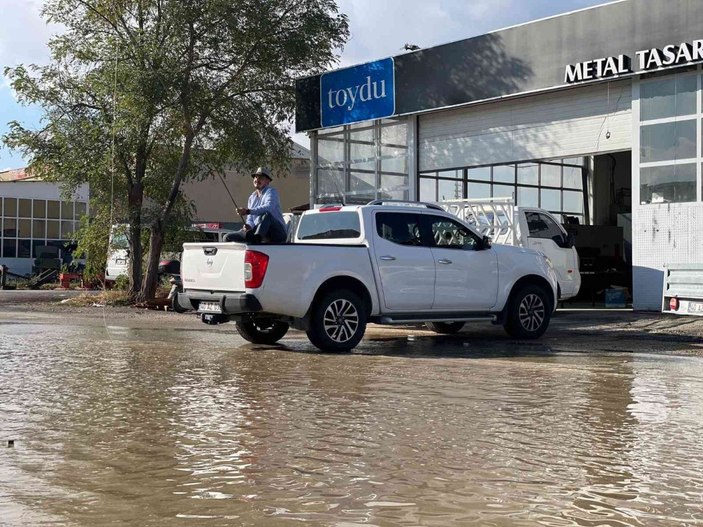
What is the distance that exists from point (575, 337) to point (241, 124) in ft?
35.5

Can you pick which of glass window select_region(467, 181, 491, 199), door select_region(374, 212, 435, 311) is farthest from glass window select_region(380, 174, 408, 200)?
door select_region(374, 212, 435, 311)

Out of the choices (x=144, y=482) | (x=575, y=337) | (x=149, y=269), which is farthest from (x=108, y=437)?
(x=149, y=269)

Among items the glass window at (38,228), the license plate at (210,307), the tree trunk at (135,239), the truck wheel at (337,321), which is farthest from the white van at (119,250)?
the glass window at (38,228)

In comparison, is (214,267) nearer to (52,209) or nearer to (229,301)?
(229,301)

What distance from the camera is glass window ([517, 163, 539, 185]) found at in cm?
2970

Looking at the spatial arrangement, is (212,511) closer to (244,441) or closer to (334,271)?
(244,441)

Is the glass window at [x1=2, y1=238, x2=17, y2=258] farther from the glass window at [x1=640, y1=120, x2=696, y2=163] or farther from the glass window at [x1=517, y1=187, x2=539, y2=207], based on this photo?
the glass window at [x1=640, y1=120, x2=696, y2=163]

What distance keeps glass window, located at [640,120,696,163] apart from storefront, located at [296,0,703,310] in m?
0.02

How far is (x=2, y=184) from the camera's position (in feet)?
147

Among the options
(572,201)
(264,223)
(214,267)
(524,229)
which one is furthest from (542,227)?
(572,201)

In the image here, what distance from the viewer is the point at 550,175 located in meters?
30.6

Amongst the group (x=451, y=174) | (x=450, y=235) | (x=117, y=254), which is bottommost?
(x=117, y=254)

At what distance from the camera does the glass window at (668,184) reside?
18.4 meters

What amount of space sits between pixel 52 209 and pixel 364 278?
121 feet
